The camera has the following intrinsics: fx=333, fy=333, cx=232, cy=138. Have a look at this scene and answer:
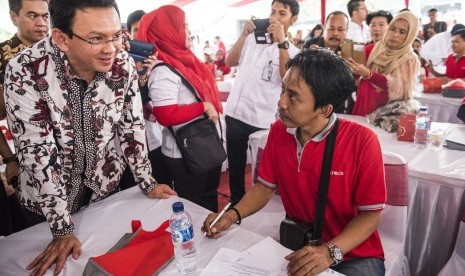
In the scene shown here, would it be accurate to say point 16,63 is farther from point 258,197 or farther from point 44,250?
point 258,197

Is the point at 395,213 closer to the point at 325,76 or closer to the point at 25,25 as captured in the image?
the point at 325,76

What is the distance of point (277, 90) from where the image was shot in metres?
2.53

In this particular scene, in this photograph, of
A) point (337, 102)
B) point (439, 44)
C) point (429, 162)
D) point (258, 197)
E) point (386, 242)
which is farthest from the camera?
point (439, 44)

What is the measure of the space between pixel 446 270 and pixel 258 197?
0.99 metres

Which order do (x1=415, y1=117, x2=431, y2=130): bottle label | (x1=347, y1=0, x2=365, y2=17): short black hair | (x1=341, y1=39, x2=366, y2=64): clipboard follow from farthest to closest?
(x1=347, y1=0, x2=365, y2=17): short black hair → (x1=341, y1=39, x2=366, y2=64): clipboard → (x1=415, y1=117, x2=431, y2=130): bottle label

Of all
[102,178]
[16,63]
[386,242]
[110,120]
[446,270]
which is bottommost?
[446,270]

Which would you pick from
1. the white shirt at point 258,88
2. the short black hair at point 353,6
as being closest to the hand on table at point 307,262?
the white shirt at point 258,88

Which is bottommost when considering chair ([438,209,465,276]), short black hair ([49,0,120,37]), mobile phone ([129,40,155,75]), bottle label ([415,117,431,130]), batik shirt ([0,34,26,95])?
chair ([438,209,465,276])

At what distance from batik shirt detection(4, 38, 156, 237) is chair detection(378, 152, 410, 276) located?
1039 mm

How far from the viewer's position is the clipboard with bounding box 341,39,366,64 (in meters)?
2.71

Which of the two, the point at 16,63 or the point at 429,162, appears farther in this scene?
the point at 429,162

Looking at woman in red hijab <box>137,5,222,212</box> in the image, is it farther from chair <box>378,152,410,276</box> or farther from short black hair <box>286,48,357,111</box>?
chair <box>378,152,410,276</box>

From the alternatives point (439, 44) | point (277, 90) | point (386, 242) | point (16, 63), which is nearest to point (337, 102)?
point (386, 242)

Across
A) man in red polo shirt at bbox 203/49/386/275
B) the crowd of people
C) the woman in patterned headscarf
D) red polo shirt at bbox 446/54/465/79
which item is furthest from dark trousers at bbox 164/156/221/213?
red polo shirt at bbox 446/54/465/79
